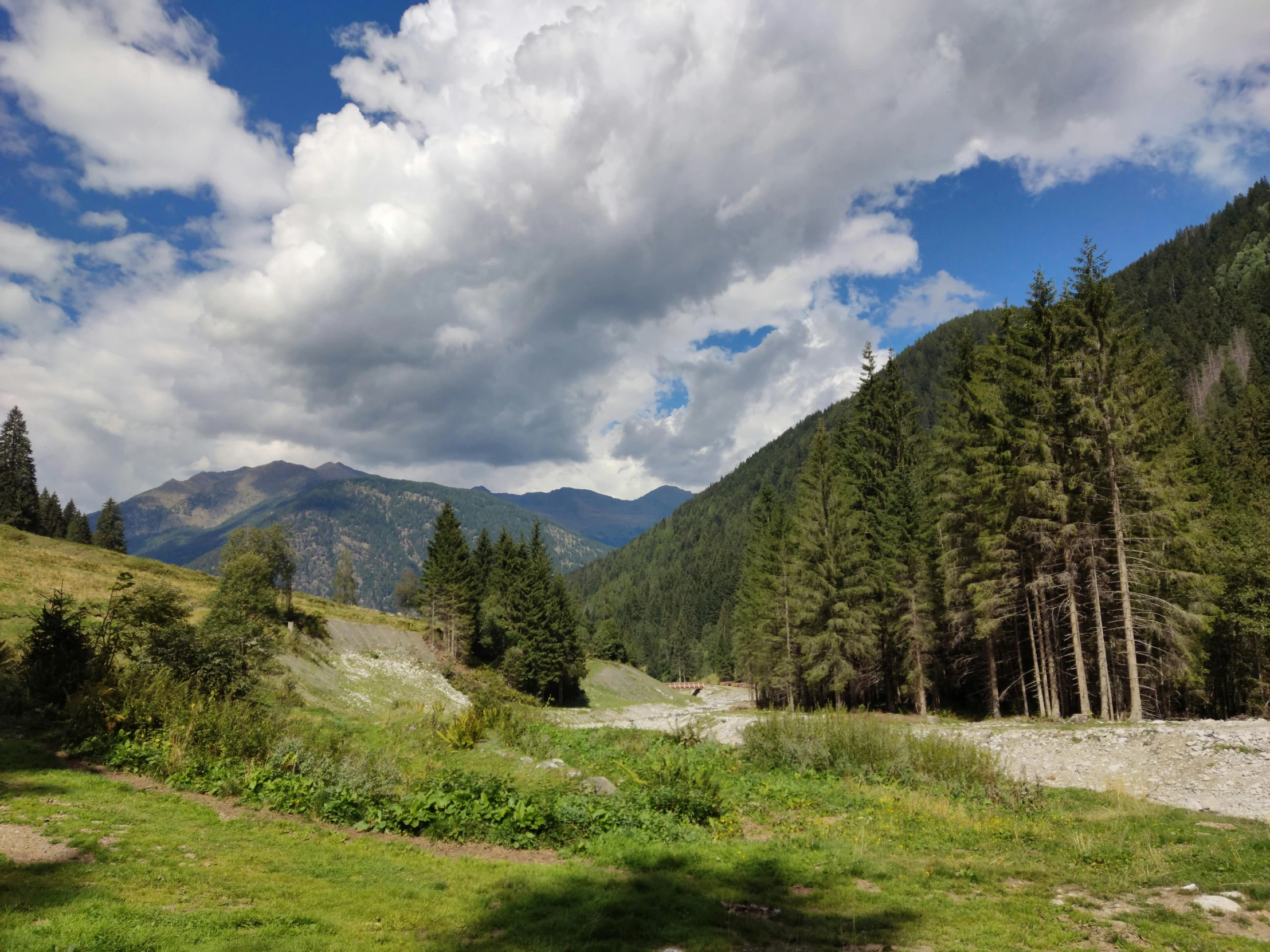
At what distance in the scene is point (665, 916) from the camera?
741 cm

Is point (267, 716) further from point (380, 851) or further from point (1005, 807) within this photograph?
point (1005, 807)

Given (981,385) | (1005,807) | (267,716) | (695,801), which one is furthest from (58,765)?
(981,385)

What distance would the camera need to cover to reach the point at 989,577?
28.2 metres

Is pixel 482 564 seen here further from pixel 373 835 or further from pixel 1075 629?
pixel 373 835

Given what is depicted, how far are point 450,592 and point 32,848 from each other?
56.1 metres

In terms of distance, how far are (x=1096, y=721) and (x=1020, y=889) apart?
727 inches

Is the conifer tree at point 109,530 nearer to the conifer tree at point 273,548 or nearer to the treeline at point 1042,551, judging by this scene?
the conifer tree at point 273,548

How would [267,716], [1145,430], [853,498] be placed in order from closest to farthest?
[267,716], [1145,430], [853,498]

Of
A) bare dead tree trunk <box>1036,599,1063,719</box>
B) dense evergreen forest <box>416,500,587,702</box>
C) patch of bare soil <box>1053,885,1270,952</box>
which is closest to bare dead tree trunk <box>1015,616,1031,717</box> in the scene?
bare dead tree trunk <box>1036,599,1063,719</box>

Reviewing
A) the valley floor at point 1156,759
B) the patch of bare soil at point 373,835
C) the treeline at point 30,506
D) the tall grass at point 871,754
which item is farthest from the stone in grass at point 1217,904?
the treeline at point 30,506

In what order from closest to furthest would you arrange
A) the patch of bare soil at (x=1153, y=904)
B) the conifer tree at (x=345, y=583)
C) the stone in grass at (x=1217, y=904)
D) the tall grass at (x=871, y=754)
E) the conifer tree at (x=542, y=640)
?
the patch of bare soil at (x=1153, y=904), the stone in grass at (x=1217, y=904), the tall grass at (x=871, y=754), the conifer tree at (x=542, y=640), the conifer tree at (x=345, y=583)

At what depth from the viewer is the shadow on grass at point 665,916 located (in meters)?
6.67

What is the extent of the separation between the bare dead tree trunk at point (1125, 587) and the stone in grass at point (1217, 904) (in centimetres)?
1601

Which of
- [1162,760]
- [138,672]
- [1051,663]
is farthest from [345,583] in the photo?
[1162,760]
